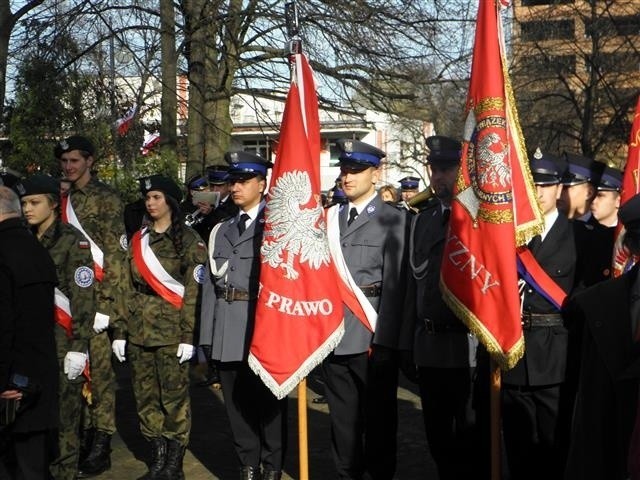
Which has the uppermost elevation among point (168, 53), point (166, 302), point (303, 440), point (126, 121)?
point (168, 53)

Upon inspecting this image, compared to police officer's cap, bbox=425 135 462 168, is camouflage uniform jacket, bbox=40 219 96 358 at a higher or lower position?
lower

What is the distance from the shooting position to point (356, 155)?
22.2 ft

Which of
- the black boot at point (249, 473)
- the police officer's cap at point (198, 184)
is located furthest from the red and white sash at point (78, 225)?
the police officer's cap at point (198, 184)

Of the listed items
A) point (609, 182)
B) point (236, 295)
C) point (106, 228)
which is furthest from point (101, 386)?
point (609, 182)

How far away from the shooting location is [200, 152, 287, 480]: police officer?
22.9 ft

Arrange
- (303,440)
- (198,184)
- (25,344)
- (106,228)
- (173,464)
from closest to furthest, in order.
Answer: (25,344)
(303,440)
(173,464)
(106,228)
(198,184)

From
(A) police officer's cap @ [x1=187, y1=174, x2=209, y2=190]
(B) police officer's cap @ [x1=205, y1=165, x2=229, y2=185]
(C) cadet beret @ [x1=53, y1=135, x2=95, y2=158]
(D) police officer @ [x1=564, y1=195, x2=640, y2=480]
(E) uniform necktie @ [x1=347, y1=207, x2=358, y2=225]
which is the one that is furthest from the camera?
(A) police officer's cap @ [x1=187, y1=174, x2=209, y2=190]

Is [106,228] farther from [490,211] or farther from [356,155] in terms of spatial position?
[490,211]

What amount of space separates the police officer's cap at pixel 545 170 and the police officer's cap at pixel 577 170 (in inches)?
34.7

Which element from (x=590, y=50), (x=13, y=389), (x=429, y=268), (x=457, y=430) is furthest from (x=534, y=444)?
(x=590, y=50)

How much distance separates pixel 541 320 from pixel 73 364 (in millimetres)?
2849

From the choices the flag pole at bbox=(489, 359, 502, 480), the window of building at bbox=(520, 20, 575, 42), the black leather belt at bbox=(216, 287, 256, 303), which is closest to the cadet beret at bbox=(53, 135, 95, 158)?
the black leather belt at bbox=(216, 287, 256, 303)

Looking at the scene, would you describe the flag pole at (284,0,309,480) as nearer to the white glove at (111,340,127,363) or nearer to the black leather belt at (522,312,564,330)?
the black leather belt at (522,312,564,330)

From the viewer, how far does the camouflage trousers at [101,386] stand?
785 centimetres
